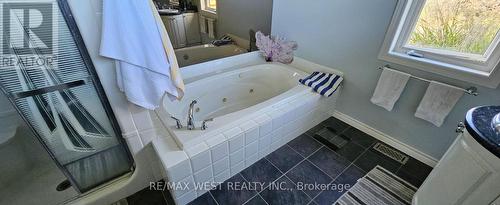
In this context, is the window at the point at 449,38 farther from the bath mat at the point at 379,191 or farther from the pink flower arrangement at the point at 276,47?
the pink flower arrangement at the point at 276,47

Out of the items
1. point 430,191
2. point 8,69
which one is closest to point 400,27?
point 430,191

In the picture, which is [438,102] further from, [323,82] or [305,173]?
[305,173]

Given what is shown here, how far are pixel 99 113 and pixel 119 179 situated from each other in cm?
55

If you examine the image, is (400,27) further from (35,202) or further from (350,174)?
(35,202)

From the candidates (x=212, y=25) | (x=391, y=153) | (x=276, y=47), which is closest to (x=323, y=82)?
(x=276, y=47)

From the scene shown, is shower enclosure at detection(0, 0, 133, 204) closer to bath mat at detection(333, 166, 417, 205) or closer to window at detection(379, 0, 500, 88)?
bath mat at detection(333, 166, 417, 205)

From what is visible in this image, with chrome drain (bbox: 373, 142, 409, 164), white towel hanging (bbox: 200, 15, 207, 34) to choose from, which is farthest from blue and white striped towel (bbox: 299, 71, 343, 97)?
white towel hanging (bbox: 200, 15, 207, 34)

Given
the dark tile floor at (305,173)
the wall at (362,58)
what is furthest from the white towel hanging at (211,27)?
the dark tile floor at (305,173)

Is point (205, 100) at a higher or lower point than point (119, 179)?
higher

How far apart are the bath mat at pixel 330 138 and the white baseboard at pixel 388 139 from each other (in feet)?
0.88

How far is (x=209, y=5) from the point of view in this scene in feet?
6.59

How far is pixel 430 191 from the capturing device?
113 cm

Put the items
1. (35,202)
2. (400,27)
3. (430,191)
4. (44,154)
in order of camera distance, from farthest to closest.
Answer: (400,27) < (44,154) < (35,202) < (430,191)

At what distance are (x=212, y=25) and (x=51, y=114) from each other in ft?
5.12
